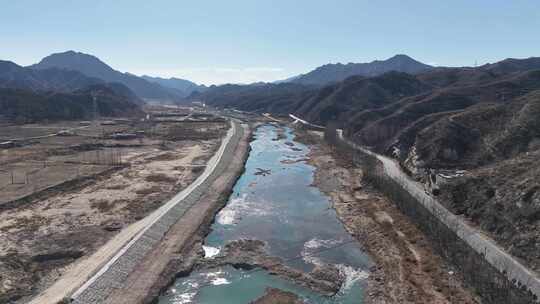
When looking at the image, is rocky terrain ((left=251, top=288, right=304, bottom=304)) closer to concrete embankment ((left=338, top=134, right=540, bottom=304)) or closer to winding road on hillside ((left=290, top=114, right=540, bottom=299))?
concrete embankment ((left=338, top=134, right=540, bottom=304))

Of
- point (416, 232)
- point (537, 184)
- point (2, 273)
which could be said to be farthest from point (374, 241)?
point (2, 273)

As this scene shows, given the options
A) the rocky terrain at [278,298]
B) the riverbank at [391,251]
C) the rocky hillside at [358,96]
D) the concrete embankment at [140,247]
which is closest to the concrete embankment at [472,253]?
the riverbank at [391,251]

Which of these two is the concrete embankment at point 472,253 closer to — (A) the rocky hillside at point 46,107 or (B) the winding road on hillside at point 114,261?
(B) the winding road on hillside at point 114,261

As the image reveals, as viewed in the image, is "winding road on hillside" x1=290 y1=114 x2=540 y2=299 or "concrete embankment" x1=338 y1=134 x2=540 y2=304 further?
"winding road on hillside" x1=290 y1=114 x2=540 y2=299

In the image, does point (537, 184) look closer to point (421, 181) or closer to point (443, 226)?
point (443, 226)

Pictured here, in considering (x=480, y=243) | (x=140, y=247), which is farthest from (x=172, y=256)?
(x=480, y=243)

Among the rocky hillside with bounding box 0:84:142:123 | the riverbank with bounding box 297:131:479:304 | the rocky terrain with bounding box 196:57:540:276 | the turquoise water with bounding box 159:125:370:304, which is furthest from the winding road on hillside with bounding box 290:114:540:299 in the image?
the rocky hillside with bounding box 0:84:142:123
